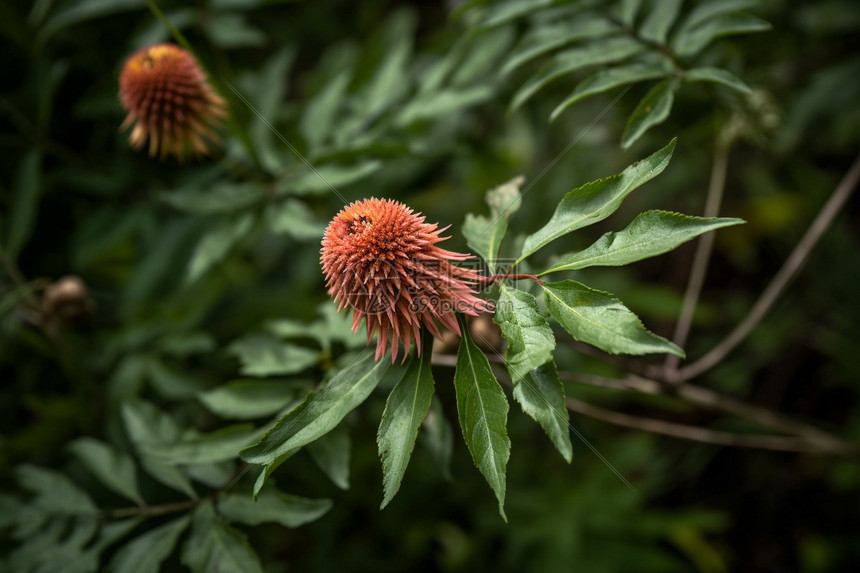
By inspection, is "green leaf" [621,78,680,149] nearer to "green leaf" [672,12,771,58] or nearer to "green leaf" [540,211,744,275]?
"green leaf" [672,12,771,58]

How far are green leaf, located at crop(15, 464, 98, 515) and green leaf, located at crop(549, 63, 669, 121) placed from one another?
5.23 ft

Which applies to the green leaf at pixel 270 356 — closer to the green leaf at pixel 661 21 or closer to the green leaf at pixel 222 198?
the green leaf at pixel 222 198

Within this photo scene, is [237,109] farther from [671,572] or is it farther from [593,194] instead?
[671,572]

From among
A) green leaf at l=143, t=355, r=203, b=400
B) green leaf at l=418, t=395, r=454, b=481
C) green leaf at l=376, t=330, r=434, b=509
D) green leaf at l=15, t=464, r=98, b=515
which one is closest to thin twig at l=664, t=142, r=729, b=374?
green leaf at l=418, t=395, r=454, b=481

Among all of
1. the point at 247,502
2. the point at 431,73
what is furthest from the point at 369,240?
the point at 431,73

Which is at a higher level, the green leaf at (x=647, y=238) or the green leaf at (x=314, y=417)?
the green leaf at (x=647, y=238)

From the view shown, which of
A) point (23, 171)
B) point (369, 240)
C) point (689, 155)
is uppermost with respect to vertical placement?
point (23, 171)

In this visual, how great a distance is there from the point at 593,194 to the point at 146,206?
70.8 inches

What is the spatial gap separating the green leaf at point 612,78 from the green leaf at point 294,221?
68 centimetres

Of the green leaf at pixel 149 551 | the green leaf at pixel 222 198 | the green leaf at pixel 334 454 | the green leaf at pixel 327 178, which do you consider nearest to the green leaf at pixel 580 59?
the green leaf at pixel 327 178

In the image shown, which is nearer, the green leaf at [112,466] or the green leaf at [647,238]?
the green leaf at [647,238]

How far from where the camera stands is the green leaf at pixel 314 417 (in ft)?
3.29

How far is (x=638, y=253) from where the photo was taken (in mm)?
925

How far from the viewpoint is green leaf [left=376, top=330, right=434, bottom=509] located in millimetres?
964
